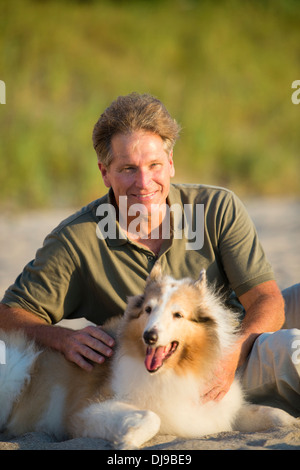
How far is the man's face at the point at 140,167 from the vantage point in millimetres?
3400

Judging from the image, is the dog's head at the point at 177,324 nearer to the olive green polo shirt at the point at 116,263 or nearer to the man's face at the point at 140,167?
the olive green polo shirt at the point at 116,263

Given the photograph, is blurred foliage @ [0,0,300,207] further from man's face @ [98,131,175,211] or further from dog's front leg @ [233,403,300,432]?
dog's front leg @ [233,403,300,432]

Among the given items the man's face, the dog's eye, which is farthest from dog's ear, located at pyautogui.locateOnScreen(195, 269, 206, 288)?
the man's face

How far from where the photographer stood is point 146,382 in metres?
2.98

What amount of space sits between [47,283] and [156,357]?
94cm

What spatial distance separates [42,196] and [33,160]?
0.89 meters

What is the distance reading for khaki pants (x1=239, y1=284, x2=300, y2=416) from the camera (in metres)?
3.24

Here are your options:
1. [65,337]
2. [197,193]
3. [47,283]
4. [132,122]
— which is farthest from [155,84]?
[65,337]

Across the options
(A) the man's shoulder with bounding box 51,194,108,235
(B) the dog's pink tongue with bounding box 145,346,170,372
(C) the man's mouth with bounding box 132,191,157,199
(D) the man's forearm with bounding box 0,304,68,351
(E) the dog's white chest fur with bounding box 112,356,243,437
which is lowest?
(E) the dog's white chest fur with bounding box 112,356,243,437

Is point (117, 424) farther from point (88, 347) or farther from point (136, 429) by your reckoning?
point (88, 347)

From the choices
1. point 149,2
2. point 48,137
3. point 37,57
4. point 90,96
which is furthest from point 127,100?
point 149,2

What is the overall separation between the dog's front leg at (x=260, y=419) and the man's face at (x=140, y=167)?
1.32m
